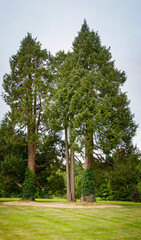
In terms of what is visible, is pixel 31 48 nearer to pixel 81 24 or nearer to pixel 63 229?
pixel 81 24

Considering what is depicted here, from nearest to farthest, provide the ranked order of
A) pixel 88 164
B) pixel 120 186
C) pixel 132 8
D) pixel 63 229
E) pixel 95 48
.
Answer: pixel 63 229 → pixel 120 186 → pixel 88 164 → pixel 132 8 → pixel 95 48

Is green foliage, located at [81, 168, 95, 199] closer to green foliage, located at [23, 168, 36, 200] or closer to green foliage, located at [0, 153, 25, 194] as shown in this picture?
green foliage, located at [23, 168, 36, 200]

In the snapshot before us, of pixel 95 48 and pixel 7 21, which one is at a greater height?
pixel 7 21

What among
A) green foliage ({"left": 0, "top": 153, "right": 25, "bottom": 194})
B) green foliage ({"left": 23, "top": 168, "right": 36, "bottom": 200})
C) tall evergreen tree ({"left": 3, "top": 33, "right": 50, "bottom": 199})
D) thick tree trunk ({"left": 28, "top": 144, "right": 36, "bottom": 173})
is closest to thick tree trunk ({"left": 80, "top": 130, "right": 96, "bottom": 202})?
green foliage ({"left": 23, "top": 168, "right": 36, "bottom": 200})

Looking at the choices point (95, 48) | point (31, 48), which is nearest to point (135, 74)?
point (95, 48)

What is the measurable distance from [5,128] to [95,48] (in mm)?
11854

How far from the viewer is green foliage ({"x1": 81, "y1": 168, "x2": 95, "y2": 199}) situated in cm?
1687

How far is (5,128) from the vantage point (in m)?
20.1

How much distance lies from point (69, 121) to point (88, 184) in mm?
5750

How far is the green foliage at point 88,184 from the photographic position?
16.9m

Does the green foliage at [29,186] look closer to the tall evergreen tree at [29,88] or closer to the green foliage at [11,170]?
the tall evergreen tree at [29,88]

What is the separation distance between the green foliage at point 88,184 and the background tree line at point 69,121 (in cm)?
8

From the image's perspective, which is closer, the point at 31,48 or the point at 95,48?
the point at 95,48

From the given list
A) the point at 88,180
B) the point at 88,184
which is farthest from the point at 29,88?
the point at 88,184
